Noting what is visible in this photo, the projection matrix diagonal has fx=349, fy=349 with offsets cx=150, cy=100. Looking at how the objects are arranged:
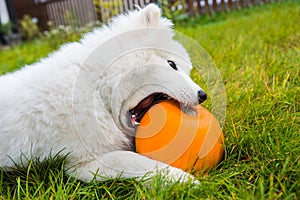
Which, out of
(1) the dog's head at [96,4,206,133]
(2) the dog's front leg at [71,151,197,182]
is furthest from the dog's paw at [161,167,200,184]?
(1) the dog's head at [96,4,206,133]

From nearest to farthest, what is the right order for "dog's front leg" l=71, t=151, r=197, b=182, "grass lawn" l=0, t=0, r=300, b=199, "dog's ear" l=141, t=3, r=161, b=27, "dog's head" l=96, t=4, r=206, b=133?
1. "grass lawn" l=0, t=0, r=300, b=199
2. "dog's front leg" l=71, t=151, r=197, b=182
3. "dog's head" l=96, t=4, r=206, b=133
4. "dog's ear" l=141, t=3, r=161, b=27

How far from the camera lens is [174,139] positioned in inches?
61.3

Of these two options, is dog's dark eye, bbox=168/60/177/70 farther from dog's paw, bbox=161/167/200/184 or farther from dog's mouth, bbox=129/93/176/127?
dog's paw, bbox=161/167/200/184

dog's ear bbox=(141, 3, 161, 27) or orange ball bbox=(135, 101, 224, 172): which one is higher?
dog's ear bbox=(141, 3, 161, 27)

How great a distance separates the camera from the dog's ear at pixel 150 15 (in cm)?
181

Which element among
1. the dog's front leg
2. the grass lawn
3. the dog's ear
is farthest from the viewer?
the dog's ear

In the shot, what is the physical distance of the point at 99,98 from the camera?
1676 millimetres

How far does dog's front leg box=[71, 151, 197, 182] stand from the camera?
4.92 feet

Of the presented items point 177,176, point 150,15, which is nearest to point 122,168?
point 177,176

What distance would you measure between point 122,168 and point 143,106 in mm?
360

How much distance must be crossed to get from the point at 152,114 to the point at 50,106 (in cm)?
48

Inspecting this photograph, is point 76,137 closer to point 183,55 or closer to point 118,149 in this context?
point 118,149

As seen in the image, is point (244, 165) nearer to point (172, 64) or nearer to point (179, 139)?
point (179, 139)

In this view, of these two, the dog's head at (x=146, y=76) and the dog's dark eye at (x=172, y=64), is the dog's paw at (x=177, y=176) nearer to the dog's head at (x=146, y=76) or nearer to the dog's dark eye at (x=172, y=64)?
the dog's head at (x=146, y=76)
